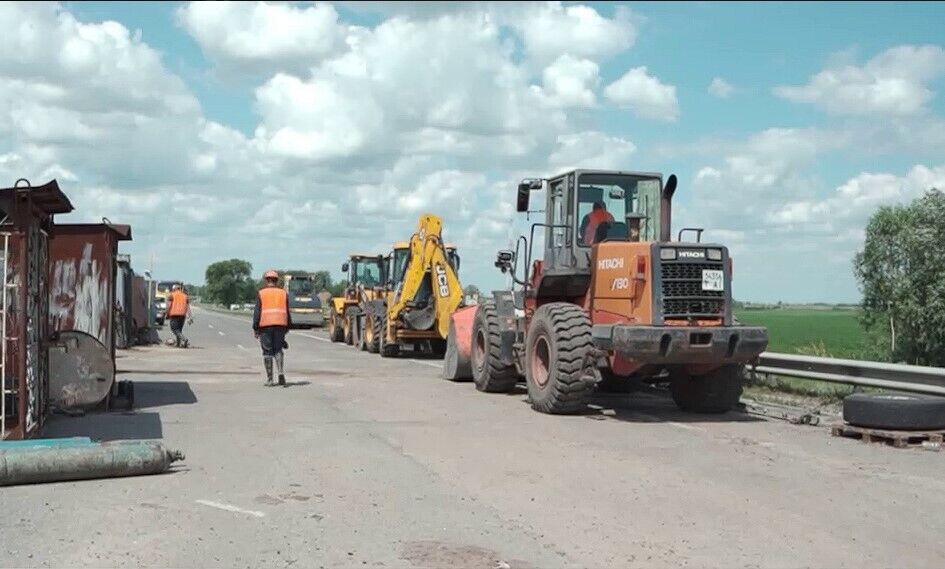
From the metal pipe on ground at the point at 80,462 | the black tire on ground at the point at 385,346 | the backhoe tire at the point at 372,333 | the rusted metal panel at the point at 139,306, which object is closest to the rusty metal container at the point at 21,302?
the metal pipe on ground at the point at 80,462

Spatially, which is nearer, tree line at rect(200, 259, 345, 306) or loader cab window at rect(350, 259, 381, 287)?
loader cab window at rect(350, 259, 381, 287)

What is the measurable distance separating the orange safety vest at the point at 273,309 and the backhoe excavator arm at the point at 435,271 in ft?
22.9

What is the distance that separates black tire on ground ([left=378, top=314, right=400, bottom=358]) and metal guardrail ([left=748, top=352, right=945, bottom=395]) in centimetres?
1169

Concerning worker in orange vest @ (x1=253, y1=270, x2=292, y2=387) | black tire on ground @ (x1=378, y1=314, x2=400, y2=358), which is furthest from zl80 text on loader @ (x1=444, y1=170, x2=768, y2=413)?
black tire on ground @ (x1=378, y1=314, x2=400, y2=358)

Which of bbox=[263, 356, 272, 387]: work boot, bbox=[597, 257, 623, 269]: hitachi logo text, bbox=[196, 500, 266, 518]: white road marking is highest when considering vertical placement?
bbox=[597, 257, 623, 269]: hitachi logo text

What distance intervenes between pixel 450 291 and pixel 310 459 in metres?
14.2

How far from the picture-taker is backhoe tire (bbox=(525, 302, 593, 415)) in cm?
1256

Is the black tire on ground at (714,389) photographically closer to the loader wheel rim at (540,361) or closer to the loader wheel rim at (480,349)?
the loader wheel rim at (540,361)

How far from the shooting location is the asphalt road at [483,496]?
6.34 m

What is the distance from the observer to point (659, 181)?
14.1 metres

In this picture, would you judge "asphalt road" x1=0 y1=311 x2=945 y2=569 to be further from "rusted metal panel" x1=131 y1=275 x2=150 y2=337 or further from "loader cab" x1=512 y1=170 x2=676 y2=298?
"rusted metal panel" x1=131 y1=275 x2=150 y2=337

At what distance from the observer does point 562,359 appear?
12.6m

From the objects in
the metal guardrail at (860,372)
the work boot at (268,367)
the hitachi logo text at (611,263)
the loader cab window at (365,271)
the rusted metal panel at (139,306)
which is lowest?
the work boot at (268,367)

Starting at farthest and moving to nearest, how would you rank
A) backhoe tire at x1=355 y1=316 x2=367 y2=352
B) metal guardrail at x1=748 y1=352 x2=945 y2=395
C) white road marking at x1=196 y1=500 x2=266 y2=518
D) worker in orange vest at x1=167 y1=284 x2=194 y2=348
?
1. worker in orange vest at x1=167 y1=284 x2=194 y2=348
2. backhoe tire at x1=355 y1=316 x2=367 y2=352
3. metal guardrail at x1=748 y1=352 x2=945 y2=395
4. white road marking at x1=196 y1=500 x2=266 y2=518
